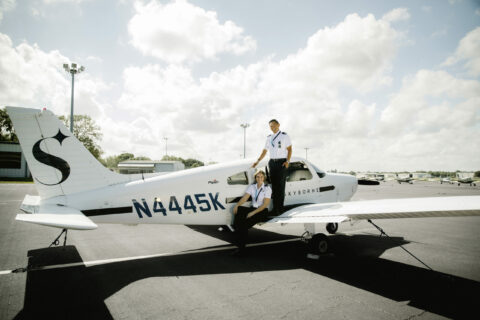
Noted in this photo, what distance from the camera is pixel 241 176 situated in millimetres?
5840

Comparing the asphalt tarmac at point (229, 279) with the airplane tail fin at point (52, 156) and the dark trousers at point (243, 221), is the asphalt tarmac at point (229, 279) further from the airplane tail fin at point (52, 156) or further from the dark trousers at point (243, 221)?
the airplane tail fin at point (52, 156)

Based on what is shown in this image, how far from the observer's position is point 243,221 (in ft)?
17.6

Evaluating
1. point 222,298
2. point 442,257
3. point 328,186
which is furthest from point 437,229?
point 222,298

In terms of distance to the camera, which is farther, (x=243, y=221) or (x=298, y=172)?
(x=298, y=172)

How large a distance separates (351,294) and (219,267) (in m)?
2.32

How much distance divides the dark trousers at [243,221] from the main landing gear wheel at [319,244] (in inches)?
48.4

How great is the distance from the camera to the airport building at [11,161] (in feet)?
137

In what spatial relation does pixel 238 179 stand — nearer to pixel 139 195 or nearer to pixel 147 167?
pixel 139 195

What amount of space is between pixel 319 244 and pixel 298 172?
→ 1879 mm

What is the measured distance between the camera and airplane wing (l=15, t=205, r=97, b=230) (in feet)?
10.4

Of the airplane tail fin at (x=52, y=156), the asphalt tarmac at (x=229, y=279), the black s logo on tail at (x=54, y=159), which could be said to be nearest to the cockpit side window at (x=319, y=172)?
the asphalt tarmac at (x=229, y=279)

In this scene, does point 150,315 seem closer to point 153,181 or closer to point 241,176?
point 153,181

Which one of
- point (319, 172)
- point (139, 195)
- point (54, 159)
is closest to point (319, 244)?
point (319, 172)

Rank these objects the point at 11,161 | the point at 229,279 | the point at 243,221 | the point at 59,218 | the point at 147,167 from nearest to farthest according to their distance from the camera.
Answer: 1. the point at 59,218
2. the point at 229,279
3. the point at 243,221
4. the point at 11,161
5. the point at 147,167
